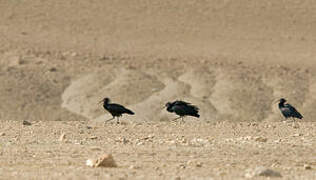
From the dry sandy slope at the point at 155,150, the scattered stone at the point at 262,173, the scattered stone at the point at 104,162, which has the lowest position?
the scattered stone at the point at 262,173

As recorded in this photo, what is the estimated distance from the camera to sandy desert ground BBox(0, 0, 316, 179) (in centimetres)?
1509

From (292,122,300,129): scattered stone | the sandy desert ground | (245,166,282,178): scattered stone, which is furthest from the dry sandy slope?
(292,122,300,129): scattered stone

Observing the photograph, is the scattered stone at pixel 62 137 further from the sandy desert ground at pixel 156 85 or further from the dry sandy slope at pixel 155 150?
the sandy desert ground at pixel 156 85

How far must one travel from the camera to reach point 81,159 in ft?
48.5

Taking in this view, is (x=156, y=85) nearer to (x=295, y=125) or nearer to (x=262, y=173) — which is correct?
(x=295, y=125)

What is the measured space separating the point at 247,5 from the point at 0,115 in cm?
2719

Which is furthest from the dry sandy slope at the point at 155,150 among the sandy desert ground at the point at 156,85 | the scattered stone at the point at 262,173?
the scattered stone at the point at 262,173


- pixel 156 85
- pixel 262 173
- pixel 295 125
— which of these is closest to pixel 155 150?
pixel 262 173

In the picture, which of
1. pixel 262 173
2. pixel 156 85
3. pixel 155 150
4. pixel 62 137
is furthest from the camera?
pixel 156 85

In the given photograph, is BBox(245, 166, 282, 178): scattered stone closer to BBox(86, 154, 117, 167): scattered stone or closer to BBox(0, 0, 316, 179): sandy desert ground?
BBox(0, 0, 316, 179): sandy desert ground

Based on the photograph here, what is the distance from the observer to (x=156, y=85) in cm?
5244

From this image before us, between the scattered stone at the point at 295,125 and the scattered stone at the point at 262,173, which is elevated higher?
the scattered stone at the point at 295,125

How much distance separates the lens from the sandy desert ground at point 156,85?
49.5 feet

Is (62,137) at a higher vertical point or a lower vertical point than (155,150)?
higher
